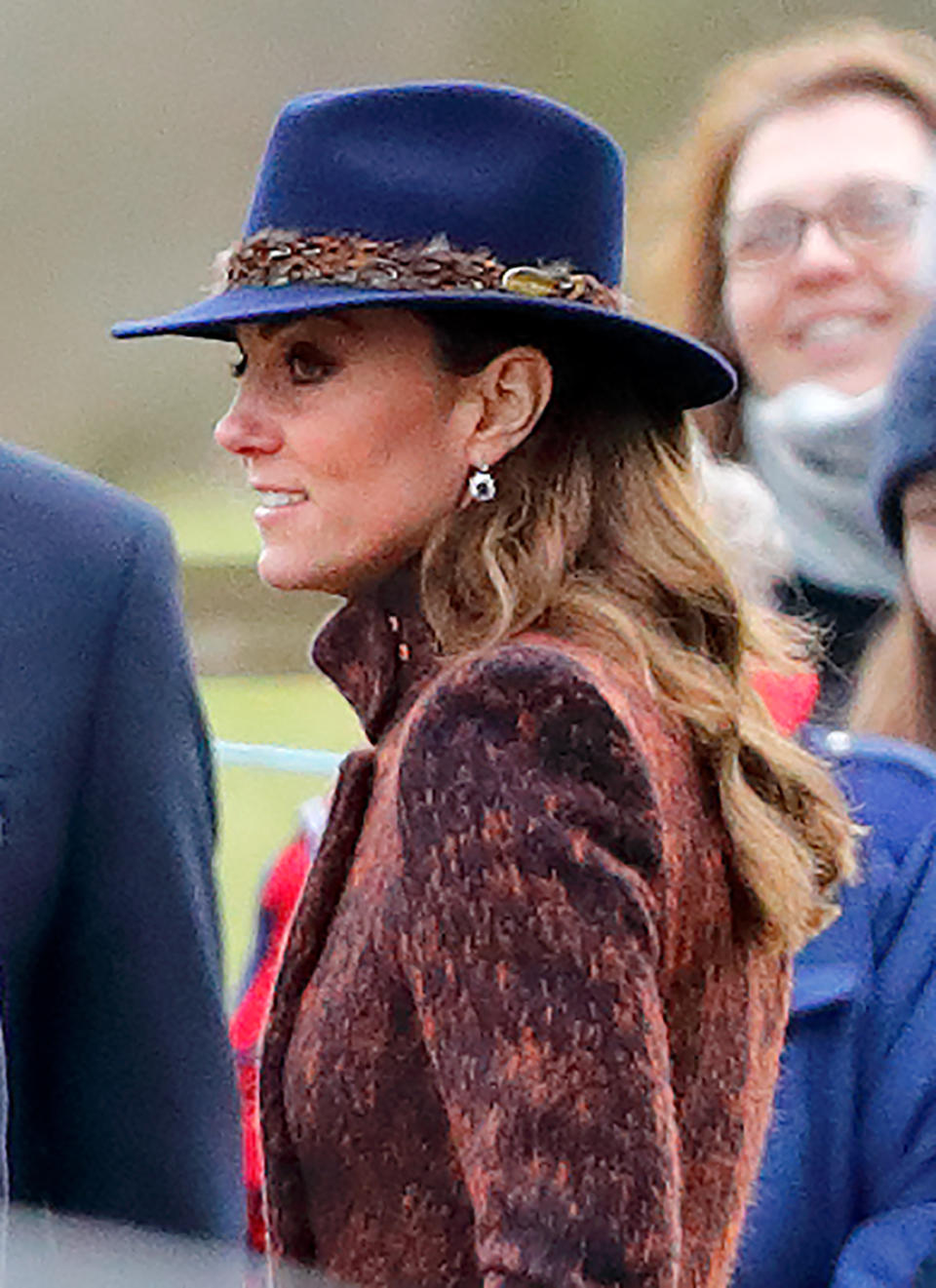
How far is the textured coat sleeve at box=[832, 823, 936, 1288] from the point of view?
1.75m

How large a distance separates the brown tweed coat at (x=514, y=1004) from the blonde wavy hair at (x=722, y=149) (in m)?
1.45

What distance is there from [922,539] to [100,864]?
1.10 m

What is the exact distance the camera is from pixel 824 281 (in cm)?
258

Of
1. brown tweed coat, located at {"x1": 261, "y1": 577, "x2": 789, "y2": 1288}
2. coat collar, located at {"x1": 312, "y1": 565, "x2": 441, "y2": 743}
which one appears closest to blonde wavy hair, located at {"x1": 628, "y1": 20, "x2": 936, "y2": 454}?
coat collar, located at {"x1": 312, "y1": 565, "x2": 441, "y2": 743}

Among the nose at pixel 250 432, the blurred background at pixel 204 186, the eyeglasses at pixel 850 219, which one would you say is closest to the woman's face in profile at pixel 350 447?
the nose at pixel 250 432

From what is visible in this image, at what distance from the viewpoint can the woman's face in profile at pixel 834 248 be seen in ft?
8.41

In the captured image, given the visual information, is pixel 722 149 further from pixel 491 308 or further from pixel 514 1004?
pixel 514 1004

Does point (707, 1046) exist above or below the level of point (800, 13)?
below

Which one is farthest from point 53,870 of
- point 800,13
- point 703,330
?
point 800,13

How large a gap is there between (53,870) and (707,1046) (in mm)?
394

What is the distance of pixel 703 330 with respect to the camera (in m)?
2.64

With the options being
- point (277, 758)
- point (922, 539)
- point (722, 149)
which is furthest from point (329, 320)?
point (277, 758)

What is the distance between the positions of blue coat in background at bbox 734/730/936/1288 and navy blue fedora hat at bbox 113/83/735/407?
592 millimetres

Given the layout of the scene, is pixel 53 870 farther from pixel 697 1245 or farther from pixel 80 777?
pixel 697 1245
